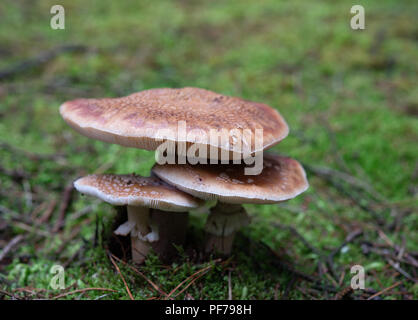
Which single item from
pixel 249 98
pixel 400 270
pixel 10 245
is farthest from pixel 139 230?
pixel 249 98

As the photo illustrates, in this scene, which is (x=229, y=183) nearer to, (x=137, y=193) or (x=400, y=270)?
(x=137, y=193)

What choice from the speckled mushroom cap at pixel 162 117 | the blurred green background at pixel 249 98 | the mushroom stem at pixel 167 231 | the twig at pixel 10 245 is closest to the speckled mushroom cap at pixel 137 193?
the speckled mushroom cap at pixel 162 117

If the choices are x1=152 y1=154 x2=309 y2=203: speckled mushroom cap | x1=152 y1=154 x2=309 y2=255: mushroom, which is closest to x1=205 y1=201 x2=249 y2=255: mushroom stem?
x1=152 y1=154 x2=309 y2=255: mushroom

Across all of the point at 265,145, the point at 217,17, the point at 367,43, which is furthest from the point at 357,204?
the point at 217,17

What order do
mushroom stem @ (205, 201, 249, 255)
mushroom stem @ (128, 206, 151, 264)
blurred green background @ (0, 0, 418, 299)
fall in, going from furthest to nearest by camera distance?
1. blurred green background @ (0, 0, 418, 299)
2. mushroom stem @ (205, 201, 249, 255)
3. mushroom stem @ (128, 206, 151, 264)

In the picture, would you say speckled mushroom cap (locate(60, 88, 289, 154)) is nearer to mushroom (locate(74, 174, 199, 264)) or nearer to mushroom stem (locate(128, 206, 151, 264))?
mushroom (locate(74, 174, 199, 264))
